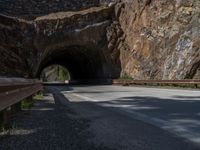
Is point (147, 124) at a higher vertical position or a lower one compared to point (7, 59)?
lower

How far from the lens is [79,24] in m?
36.1

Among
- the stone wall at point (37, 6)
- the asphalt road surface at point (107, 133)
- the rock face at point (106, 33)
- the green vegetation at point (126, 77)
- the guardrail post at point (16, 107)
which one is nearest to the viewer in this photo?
the asphalt road surface at point (107, 133)

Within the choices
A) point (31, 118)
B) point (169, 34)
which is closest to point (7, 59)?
point (169, 34)

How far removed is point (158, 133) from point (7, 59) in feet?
86.2

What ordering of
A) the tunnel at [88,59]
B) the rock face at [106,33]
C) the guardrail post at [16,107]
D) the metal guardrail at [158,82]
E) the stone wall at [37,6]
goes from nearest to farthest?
the guardrail post at [16,107] → the metal guardrail at [158,82] → the rock face at [106,33] → the stone wall at [37,6] → the tunnel at [88,59]

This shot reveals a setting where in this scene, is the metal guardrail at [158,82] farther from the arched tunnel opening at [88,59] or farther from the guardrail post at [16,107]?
the guardrail post at [16,107]

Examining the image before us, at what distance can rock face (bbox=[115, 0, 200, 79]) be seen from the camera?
89.9ft

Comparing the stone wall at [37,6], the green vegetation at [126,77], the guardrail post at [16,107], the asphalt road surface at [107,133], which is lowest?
the asphalt road surface at [107,133]

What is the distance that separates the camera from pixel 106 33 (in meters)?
36.7

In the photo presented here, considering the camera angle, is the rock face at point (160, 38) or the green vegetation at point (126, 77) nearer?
the rock face at point (160, 38)

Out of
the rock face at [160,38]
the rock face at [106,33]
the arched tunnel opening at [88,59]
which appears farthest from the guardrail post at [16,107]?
the arched tunnel opening at [88,59]

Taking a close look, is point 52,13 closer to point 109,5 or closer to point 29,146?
point 109,5

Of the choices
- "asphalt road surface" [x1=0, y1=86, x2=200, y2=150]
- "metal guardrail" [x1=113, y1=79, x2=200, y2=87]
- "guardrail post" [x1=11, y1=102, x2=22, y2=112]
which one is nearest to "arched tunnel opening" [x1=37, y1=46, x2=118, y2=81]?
"metal guardrail" [x1=113, y1=79, x2=200, y2=87]

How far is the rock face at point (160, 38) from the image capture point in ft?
89.9
